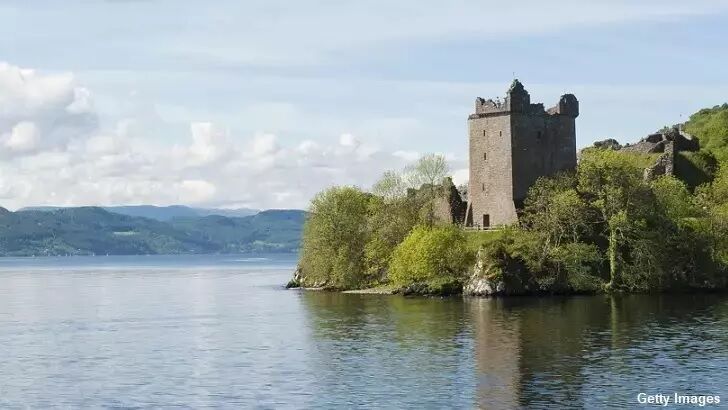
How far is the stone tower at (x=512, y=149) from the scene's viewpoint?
298 feet

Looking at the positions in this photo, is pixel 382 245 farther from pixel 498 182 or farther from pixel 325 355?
pixel 325 355

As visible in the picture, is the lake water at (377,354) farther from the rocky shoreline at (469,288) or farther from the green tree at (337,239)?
the green tree at (337,239)

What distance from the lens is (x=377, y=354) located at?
1919 inches

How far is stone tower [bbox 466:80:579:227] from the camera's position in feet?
298

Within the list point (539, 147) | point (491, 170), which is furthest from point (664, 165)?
point (491, 170)

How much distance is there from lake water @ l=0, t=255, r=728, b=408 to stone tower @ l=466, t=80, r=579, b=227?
637 inches

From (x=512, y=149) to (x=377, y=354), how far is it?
45069 millimetres

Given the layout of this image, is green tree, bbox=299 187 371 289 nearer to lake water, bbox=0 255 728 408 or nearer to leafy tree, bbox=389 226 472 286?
leafy tree, bbox=389 226 472 286

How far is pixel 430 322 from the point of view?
201ft

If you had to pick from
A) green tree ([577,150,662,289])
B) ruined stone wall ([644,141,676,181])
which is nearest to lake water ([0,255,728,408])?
green tree ([577,150,662,289])

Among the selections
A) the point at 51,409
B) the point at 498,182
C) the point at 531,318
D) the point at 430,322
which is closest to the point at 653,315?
the point at 531,318

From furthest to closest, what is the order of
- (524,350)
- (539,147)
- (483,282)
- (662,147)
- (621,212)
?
(662,147) → (539,147) → (621,212) → (483,282) → (524,350)

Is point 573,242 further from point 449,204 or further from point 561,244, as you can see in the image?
point 449,204

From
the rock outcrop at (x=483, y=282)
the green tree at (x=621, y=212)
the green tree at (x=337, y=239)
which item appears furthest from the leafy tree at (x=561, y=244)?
the green tree at (x=337, y=239)
